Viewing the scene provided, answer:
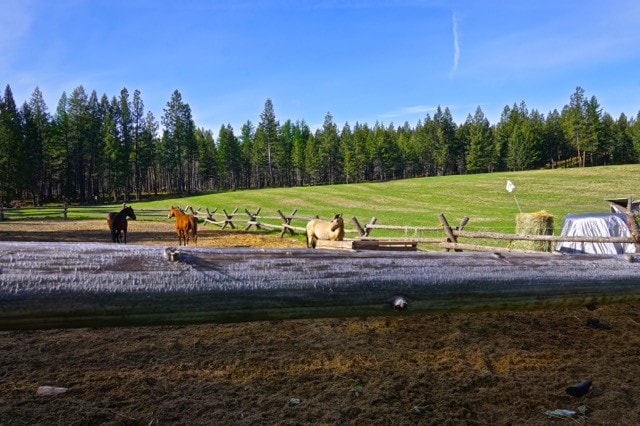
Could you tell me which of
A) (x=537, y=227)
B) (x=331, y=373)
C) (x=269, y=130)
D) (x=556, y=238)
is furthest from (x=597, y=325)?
(x=269, y=130)

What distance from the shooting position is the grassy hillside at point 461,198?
3250 cm

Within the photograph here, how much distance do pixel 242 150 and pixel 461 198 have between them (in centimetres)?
6723

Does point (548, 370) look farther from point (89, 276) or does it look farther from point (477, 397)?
point (89, 276)

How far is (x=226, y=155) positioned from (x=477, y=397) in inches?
3642

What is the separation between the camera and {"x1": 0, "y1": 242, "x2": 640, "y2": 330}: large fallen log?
1792mm

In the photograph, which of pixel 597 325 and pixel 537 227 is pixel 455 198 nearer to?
pixel 537 227

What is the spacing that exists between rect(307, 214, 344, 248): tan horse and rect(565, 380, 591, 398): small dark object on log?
27.1ft

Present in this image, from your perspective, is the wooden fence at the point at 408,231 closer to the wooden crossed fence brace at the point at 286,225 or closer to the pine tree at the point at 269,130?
the wooden crossed fence brace at the point at 286,225

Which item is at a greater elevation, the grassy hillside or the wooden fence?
the grassy hillside

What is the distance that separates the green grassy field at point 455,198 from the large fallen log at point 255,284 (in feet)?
74.2

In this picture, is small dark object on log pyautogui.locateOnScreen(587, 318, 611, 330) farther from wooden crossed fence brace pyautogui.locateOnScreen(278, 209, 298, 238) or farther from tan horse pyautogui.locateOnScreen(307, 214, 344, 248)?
wooden crossed fence brace pyautogui.locateOnScreen(278, 209, 298, 238)

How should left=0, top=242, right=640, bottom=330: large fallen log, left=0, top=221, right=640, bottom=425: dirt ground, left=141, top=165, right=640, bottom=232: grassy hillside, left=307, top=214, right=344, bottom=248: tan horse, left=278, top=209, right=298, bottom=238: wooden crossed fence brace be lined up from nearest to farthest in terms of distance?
left=0, top=242, right=640, bottom=330: large fallen log, left=0, top=221, right=640, bottom=425: dirt ground, left=307, top=214, right=344, bottom=248: tan horse, left=278, top=209, right=298, bottom=238: wooden crossed fence brace, left=141, top=165, right=640, bottom=232: grassy hillside

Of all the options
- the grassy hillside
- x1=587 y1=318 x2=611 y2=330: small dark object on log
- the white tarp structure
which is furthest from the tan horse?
A: the grassy hillside

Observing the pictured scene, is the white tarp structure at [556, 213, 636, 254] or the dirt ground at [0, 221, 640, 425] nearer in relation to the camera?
the dirt ground at [0, 221, 640, 425]
